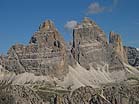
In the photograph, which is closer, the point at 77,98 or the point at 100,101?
the point at 100,101

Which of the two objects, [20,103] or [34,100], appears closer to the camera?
[20,103]

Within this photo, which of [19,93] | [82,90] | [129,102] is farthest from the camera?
[82,90]

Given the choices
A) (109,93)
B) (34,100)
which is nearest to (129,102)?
(109,93)

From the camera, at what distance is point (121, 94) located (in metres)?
148

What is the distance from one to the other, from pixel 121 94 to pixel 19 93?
115 feet

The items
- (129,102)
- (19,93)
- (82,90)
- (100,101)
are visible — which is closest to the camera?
(100,101)

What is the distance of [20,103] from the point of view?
452ft

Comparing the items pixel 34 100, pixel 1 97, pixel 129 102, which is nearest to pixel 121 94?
pixel 129 102

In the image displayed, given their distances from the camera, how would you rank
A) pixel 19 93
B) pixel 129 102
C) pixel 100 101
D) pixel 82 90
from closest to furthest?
pixel 100 101, pixel 129 102, pixel 19 93, pixel 82 90

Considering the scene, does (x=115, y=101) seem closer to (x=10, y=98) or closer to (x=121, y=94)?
(x=121, y=94)

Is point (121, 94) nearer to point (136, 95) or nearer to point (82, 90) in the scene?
point (136, 95)

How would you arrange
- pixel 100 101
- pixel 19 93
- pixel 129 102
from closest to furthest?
pixel 100 101 → pixel 129 102 → pixel 19 93

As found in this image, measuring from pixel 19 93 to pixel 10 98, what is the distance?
36.1 ft

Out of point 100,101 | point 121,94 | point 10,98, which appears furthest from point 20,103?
point 121,94
